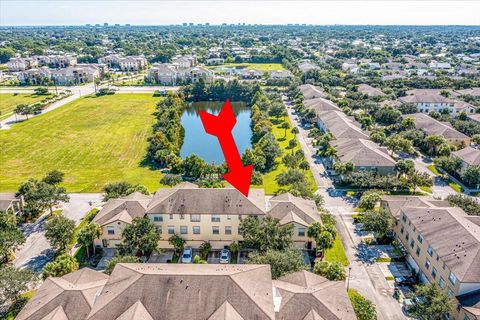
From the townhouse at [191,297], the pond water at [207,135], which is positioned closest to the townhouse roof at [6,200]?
the townhouse at [191,297]

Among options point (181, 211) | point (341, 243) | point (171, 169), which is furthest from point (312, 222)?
point (171, 169)

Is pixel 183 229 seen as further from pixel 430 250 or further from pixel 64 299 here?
pixel 430 250

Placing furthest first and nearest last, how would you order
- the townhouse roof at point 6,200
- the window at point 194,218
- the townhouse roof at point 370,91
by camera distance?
1. the townhouse roof at point 370,91
2. the townhouse roof at point 6,200
3. the window at point 194,218

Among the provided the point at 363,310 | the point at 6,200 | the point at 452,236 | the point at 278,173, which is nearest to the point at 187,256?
the point at 363,310

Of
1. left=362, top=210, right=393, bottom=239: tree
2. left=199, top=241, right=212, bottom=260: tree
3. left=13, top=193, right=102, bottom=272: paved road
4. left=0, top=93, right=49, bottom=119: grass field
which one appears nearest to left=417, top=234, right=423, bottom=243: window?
left=362, top=210, right=393, bottom=239: tree

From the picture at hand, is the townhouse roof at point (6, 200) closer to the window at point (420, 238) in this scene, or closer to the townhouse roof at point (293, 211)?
the townhouse roof at point (293, 211)

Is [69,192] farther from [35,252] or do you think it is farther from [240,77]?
[240,77]
